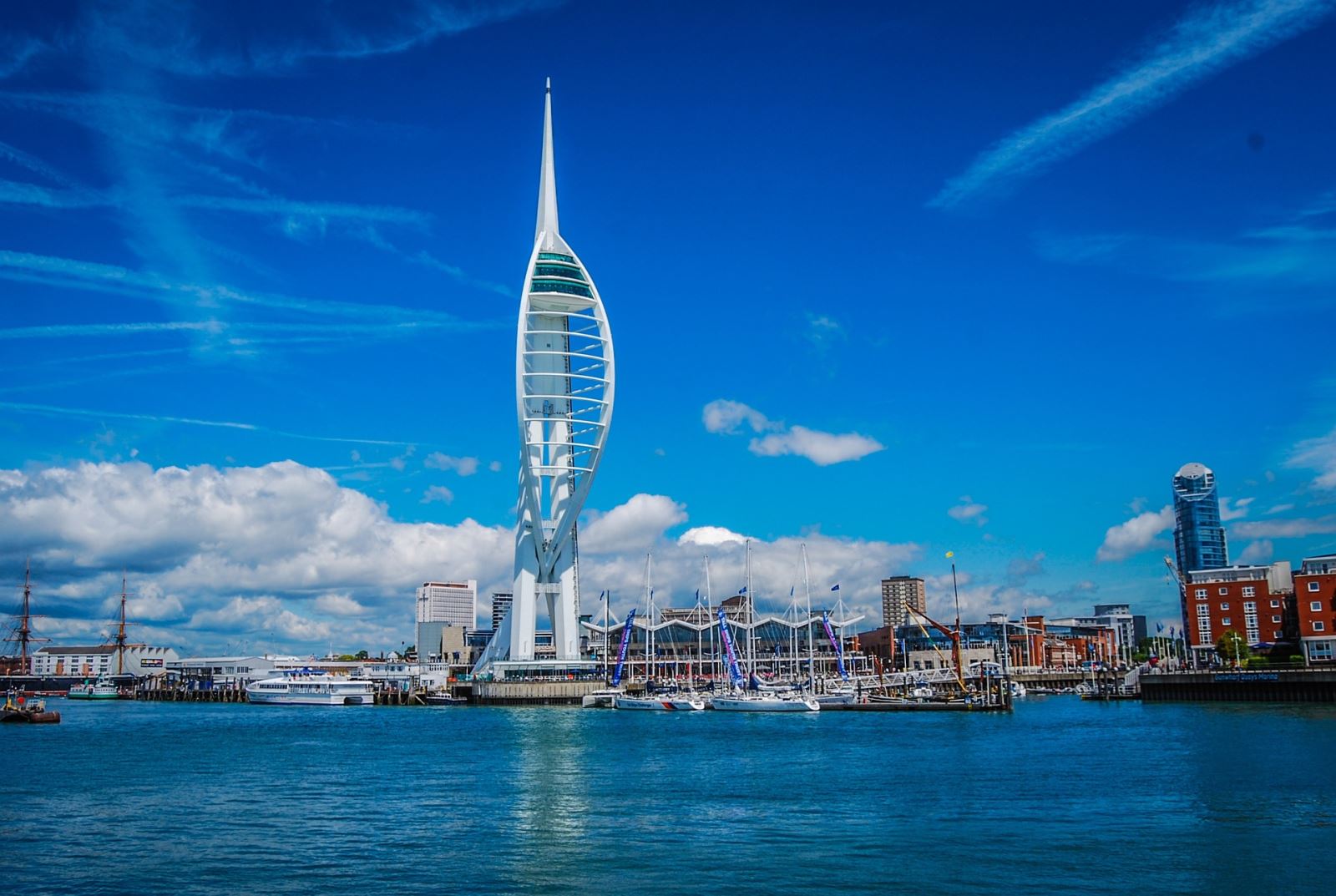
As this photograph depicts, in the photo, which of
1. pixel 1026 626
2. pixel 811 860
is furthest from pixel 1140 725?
pixel 1026 626

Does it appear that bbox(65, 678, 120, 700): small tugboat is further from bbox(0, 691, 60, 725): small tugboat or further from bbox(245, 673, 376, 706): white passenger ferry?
bbox(0, 691, 60, 725): small tugboat

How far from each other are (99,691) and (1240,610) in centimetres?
15400

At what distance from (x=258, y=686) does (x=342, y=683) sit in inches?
391

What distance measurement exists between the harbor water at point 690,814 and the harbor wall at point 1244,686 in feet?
75.6

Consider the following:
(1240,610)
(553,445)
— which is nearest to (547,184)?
(553,445)

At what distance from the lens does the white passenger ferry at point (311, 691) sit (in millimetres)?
125312

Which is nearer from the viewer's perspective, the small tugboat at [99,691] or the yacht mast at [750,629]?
the yacht mast at [750,629]

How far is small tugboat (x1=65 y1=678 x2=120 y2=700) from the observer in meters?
167

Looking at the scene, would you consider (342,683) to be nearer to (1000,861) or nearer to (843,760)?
(843,760)

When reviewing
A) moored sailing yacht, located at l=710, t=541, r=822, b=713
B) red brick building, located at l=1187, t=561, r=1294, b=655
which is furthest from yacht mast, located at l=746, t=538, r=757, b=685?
red brick building, located at l=1187, t=561, r=1294, b=655

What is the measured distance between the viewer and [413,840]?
2591 cm

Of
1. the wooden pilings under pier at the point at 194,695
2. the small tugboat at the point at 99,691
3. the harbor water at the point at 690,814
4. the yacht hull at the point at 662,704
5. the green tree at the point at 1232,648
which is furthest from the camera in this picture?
the small tugboat at the point at 99,691

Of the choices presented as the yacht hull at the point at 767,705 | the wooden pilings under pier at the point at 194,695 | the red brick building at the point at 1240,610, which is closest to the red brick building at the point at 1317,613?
the red brick building at the point at 1240,610

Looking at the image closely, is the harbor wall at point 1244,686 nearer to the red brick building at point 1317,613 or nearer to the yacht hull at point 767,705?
the red brick building at point 1317,613
